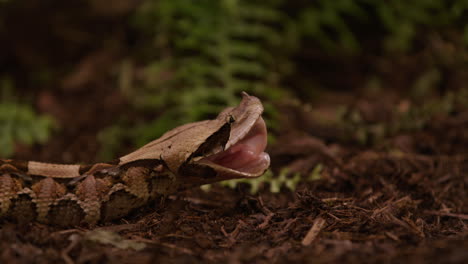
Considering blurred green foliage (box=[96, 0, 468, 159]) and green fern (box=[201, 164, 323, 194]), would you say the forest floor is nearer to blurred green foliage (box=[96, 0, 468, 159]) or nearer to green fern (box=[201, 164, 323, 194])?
green fern (box=[201, 164, 323, 194])

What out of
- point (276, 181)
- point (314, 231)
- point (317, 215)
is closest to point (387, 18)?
point (276, 181)

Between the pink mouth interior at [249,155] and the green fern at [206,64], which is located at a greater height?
the green fern at [206,64]

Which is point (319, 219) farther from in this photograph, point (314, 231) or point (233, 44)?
point (233, 44)

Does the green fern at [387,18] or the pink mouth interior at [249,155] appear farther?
the green fern at [387,18]

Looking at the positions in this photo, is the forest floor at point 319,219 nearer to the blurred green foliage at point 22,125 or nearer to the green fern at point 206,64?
the green fern at point 206,64

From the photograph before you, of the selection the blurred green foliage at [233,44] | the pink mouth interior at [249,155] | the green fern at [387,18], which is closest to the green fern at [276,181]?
the pink mouth interior at [249,155]

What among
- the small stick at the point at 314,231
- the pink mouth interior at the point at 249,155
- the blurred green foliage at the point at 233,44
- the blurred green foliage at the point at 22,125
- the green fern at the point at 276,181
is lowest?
the green fern at the point at 276,181
